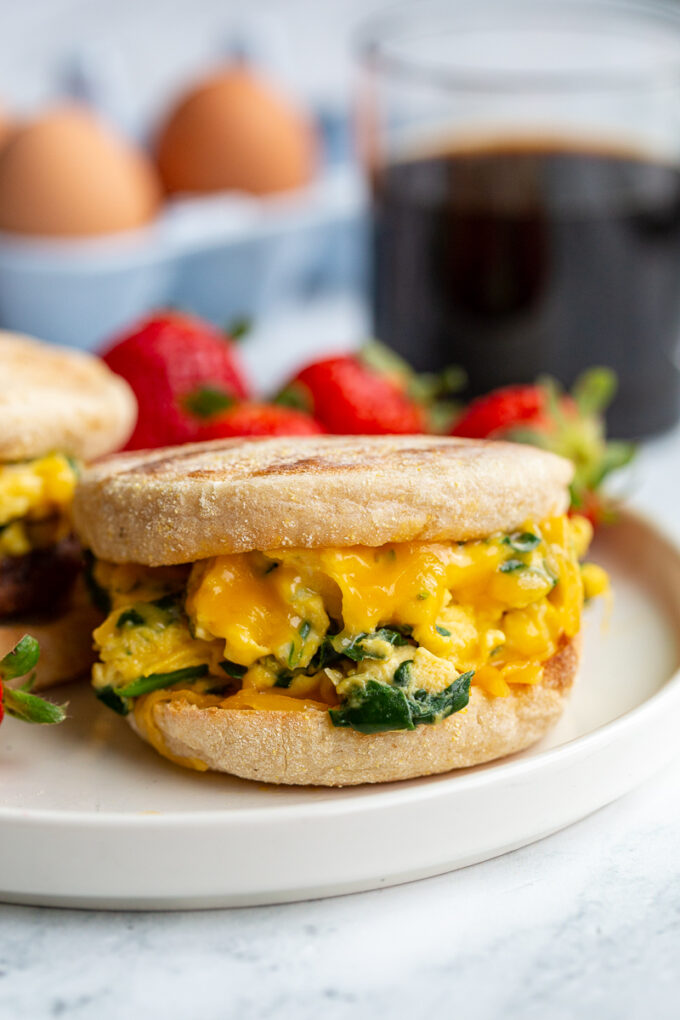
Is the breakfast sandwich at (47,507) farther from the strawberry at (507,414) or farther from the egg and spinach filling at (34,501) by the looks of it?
the strawberry at (507,414)

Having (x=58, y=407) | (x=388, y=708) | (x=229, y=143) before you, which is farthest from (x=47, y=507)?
(x=229, y=143)

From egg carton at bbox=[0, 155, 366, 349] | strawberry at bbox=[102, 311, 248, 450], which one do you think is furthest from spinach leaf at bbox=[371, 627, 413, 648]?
egg carton at bbox=[0, 155, 366, 349]

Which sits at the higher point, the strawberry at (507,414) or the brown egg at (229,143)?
the brown egg at (229,143)

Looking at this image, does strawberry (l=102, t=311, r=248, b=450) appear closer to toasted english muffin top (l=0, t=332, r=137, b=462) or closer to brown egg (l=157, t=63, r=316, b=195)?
toasted english muffin top (l=0, t=332, r=137, b=462)

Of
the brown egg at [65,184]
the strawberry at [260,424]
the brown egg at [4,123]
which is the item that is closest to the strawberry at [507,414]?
the strawberry at [260,424]

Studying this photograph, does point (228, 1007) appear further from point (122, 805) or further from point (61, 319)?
point (61, 319)

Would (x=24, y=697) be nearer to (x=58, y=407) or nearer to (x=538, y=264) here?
(x=58, y=407)

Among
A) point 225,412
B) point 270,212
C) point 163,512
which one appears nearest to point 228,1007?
point 163,512
